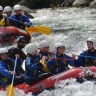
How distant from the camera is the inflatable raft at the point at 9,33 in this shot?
12.8 metres

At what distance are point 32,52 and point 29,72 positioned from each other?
49 centimetres

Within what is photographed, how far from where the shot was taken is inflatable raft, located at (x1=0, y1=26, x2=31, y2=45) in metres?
12.8

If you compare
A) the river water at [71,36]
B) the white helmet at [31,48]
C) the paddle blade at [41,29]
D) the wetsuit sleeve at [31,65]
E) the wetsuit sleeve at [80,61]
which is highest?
the white helmet at [31,48]

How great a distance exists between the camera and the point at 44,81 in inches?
294

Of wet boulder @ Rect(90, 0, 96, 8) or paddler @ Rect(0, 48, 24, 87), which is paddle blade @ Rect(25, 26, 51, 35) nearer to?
paddler @ Rect(0, 48, 24, 87)

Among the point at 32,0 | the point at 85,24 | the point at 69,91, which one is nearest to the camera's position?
the point at 69,91

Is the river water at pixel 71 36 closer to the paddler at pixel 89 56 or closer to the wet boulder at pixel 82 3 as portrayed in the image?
the paddler at pixel 89 56

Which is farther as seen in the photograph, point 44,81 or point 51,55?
point 51,55

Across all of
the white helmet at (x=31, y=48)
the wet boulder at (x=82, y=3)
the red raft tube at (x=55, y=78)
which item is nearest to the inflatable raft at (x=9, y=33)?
the white helmet at (x=31, y=48)

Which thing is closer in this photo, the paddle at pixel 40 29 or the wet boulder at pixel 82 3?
the paddle at pixel 40 29

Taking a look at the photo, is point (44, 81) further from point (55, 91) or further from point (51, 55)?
point (51, 55)

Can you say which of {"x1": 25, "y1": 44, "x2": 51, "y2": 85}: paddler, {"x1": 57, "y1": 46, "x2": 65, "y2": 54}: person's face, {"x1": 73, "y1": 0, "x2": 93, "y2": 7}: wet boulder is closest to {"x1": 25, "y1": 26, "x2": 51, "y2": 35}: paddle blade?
{"x1": 57, "y1": 46, "x2": 65, "y2": 54}: person's face

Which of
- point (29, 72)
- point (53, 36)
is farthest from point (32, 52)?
point (53, 36)

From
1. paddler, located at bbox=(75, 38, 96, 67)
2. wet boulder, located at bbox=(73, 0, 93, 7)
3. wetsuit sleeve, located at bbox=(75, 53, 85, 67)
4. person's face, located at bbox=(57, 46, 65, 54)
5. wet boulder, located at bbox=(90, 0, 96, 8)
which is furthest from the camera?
wet boulder, located at bbox=(73, 0, 93, 7)
